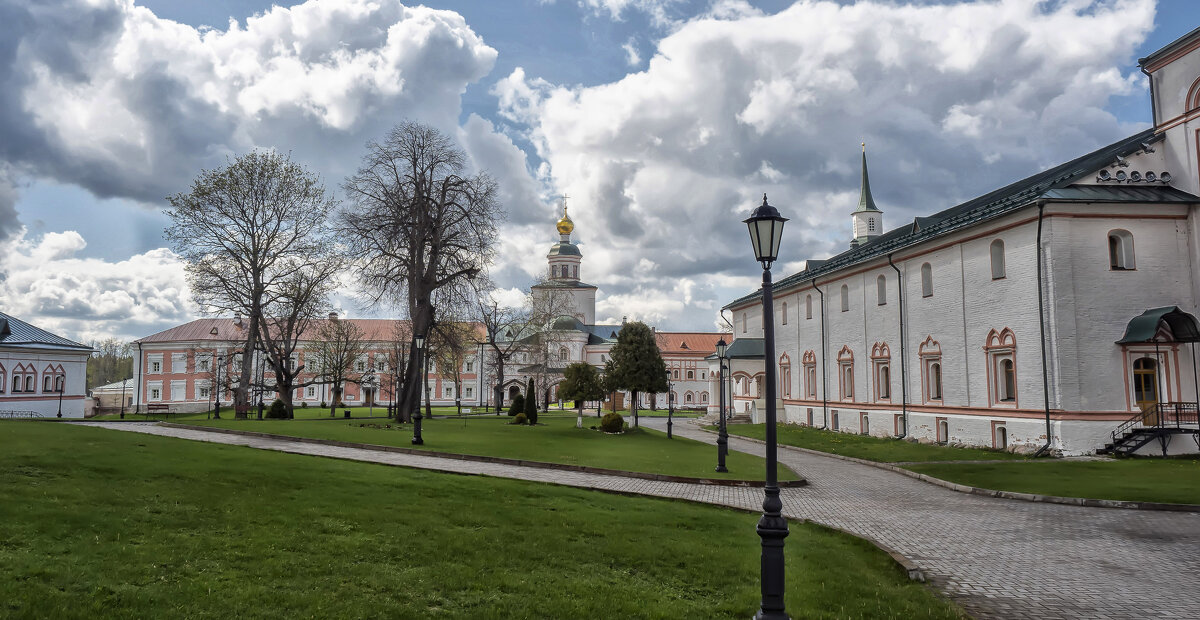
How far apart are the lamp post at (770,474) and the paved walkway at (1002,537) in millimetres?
2992

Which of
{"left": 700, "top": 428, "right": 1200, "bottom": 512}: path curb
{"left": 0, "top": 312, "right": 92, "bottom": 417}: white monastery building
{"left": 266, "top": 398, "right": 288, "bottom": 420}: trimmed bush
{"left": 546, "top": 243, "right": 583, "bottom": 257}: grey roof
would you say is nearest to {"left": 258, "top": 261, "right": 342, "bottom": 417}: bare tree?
{"left": 266, "top": 398, "right": 288, "bottom": 420}: trimmed bush

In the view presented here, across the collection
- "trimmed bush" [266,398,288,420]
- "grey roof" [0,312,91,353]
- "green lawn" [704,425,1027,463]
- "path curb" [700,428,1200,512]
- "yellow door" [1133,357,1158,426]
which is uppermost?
"grey roof" [0,312,91,353]

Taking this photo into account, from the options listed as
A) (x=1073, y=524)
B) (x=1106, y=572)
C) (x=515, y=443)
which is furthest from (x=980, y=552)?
(x=515, y=443)

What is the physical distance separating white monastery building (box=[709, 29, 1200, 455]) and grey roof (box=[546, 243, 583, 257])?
212 feet

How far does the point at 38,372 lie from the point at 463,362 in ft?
125

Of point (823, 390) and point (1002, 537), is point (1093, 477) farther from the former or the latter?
point (823, 390)

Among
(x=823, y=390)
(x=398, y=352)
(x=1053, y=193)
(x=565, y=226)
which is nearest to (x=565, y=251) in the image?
(x=565, y=226)

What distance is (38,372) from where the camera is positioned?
45.4 meters

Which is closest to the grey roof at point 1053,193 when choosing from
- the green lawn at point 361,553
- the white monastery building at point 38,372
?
the green lawn at point 361,553

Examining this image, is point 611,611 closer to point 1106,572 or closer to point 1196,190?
point 1106,572

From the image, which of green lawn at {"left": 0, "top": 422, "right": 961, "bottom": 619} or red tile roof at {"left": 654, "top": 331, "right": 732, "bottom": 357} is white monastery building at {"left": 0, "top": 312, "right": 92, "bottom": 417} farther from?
red tile roof at {"left": 654, "top": 331, "right": 732, "bottom": 357}

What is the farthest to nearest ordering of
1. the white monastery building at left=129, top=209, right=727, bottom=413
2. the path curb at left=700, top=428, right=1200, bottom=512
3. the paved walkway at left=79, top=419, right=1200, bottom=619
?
the white monastery building at left=129, top=209, right=727, bottom=413, the path curb at left=700, top=428, right=1200, bottom=512, the paved walkway at left=79, top=419, right=1200, bottom=619

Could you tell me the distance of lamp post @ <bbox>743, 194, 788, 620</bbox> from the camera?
259 inches

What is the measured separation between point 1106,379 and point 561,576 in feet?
81.1
